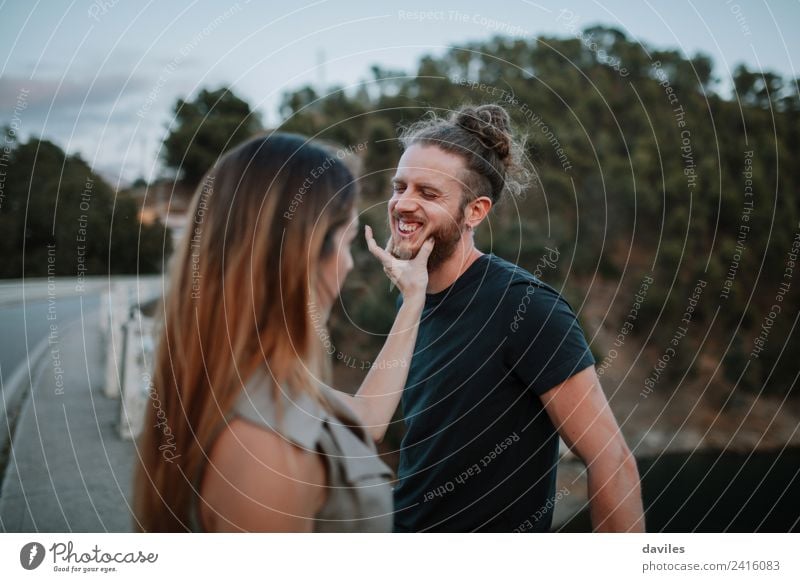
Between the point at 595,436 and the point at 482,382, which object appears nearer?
the point at 595,436

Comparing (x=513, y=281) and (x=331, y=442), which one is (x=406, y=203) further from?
(x=331, y=442)

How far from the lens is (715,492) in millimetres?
13492

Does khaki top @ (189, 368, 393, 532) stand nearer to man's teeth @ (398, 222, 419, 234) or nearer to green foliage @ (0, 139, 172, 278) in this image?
man's teeth @ (398, 222, 419, 234)

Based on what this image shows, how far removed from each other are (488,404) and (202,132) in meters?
6.19

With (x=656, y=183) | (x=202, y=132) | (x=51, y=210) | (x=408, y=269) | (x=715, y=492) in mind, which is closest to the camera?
(x=408, y=269)

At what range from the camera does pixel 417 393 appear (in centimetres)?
183

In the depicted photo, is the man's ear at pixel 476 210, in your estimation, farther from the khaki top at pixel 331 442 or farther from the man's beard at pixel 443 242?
the khaki top at pixel 331 442

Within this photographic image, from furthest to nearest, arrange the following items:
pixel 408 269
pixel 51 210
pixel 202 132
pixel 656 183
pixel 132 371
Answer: pixel 656 183, pixel 202 132, pixel 51 210, pixel 132 371, pixel 408 269

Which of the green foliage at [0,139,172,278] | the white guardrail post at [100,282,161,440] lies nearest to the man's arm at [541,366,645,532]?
the green foliage at [0,139,172,278]

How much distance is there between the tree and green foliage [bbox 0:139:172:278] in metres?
0.88

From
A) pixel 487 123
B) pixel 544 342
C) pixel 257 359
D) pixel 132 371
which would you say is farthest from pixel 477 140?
pixel 132 371
